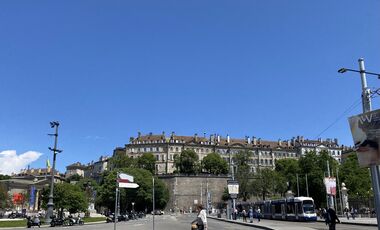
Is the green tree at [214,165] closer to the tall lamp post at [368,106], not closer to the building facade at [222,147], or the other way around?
the building facade at [222,147]

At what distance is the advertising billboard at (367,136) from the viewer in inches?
822

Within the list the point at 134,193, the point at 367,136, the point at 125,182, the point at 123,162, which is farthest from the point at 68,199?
the point at 123,162

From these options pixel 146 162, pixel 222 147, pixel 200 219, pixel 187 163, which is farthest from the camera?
pixel 222 147

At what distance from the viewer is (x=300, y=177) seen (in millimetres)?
103125

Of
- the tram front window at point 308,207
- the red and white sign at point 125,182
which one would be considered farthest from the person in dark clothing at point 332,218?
the tram front window at point 308,207

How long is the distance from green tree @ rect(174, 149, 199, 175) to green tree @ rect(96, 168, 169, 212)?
26340 mm

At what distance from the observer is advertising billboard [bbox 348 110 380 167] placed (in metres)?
20.9

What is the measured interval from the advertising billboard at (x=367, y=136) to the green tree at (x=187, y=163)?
13382 cm

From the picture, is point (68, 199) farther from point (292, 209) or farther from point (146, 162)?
point (146, 162)

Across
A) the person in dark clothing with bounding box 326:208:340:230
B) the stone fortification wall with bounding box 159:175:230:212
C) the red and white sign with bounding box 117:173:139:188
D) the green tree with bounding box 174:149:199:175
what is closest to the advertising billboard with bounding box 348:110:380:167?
the person in dark clothing with bounding box 326:208:340:230

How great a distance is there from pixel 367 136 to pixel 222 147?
160 metres

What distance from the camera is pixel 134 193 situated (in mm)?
113312

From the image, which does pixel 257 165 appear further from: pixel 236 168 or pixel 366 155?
pixel 366 155

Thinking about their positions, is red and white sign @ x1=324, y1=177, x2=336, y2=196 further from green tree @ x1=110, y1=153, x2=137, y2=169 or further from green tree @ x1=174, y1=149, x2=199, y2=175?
green tree @ x1=174, y1=149, x2=199, y2=175
